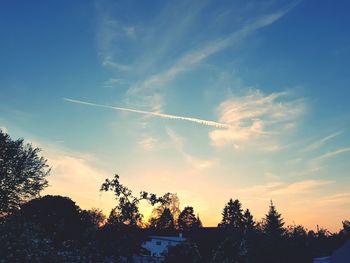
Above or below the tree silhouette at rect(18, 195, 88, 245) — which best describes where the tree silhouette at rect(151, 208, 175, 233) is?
above

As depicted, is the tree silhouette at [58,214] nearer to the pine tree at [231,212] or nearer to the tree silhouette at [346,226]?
the tree silhouette at [346,226]

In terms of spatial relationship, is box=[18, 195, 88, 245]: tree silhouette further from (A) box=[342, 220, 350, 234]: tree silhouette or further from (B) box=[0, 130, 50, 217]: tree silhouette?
(A) box=[342, 220, 350, 234]: tree silhouette

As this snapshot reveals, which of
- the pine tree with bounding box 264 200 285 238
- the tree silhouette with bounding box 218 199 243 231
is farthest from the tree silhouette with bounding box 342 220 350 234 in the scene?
the tree silhouette with bounding box 218 199 243 231

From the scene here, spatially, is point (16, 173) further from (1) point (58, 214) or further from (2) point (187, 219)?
(2) point (187, 219)

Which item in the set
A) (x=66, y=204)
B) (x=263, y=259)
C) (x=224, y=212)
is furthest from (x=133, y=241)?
(x=224, y=212)

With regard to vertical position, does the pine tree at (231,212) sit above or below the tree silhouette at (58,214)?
above

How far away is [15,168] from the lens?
3819 centimetres

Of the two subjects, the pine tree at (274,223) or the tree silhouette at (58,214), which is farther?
the pine tree at (274,223)

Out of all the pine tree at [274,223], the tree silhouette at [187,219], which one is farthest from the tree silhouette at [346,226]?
the tree silhouette at [187,219]

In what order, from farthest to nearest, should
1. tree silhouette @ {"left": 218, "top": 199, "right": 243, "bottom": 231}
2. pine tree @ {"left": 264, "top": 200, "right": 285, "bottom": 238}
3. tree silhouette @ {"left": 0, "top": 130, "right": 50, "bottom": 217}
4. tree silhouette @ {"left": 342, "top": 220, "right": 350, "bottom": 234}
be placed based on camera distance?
tree silhouette @ {"left": 218, "top": 199, "right": 243, "bottom": 231} → pine tree @ {"left": 264, "top": 200, "right": 285, "bottom": 238} → tree silhouette @ {"left": 342, "top": 220, "right": 350, "bottom": 234} → tree silhouette @ {"left": 0, "top": 130, "right": 50, "bottom": 217}

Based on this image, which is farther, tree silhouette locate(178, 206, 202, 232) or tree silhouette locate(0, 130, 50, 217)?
tree silhouette locate(178, 206, 202, 232)

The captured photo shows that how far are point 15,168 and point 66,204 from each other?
39.6ft

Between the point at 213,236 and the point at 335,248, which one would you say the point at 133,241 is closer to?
the point at 213,236

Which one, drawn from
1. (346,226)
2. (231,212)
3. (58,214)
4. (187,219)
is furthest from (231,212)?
(58,214)
